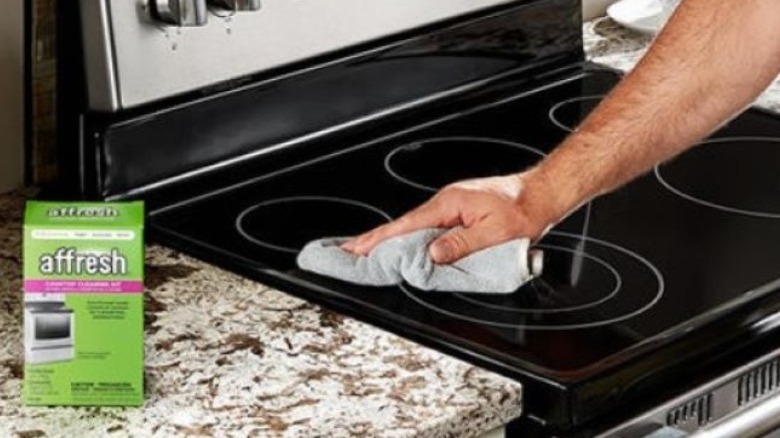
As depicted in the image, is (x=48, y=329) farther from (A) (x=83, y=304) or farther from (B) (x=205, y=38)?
(B) (x=205, y=38)

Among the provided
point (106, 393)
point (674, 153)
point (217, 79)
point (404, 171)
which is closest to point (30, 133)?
point (217, 79)

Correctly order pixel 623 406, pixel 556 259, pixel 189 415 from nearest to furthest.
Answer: pixel 189 415, pixel 623 406, pixel 556 259

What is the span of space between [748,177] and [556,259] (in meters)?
0.35

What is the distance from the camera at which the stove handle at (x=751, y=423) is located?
1562mm

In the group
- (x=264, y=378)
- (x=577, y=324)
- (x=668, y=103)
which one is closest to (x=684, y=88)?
(x=668, y=103)

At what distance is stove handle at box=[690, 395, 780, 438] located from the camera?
1.56m

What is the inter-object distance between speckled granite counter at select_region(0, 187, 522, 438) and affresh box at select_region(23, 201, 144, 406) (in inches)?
0.9

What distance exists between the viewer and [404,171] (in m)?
1.97

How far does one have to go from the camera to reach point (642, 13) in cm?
253

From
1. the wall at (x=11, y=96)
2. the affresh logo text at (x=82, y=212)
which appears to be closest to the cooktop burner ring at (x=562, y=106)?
the wall at (x=11, y=96)

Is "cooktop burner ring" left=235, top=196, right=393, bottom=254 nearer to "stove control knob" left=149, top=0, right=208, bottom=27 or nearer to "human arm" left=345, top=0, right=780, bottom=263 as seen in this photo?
"human arm" left=345, top=0, right=780, bottom=263

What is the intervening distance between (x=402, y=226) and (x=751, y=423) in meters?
0.37

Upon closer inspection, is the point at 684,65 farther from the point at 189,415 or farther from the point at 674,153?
the point at 189,415

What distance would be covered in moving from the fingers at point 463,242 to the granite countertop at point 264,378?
118mm
